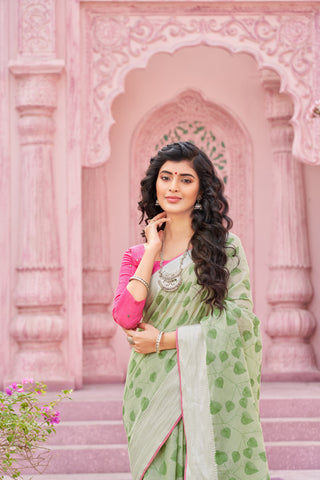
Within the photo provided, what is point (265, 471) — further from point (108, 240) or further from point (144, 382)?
point (108, 240)

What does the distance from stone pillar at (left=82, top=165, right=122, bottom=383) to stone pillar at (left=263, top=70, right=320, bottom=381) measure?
3.51 feet

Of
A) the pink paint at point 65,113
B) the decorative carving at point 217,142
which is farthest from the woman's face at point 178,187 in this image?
the decorative carving at point 217,142

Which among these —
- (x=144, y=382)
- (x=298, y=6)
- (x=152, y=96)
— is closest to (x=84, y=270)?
(x=152, y=96)

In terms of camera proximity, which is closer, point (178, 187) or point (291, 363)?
point (178, 187)

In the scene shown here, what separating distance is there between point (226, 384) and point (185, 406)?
121 millimetres

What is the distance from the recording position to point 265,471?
7.50ft

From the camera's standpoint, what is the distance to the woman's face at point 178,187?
235 cm

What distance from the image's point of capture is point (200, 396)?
224 cm

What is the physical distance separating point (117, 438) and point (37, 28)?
2368mm

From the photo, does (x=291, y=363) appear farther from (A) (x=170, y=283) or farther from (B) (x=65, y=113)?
(A) (x=170, y=283)

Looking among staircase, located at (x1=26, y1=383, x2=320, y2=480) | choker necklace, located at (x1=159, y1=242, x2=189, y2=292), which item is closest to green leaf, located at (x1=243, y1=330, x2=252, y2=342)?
choker necklace, located at (x1=159, y1=242, x2=189, y2=292)

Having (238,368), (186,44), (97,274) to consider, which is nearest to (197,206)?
(238,368)

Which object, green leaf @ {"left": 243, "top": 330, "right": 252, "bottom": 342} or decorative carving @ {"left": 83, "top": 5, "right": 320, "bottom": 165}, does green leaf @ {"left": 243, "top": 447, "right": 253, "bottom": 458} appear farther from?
decorative carving @ {"left": 83, "top": 5, "right": 320, "bottom": 165}

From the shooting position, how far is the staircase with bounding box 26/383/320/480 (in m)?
4.25
